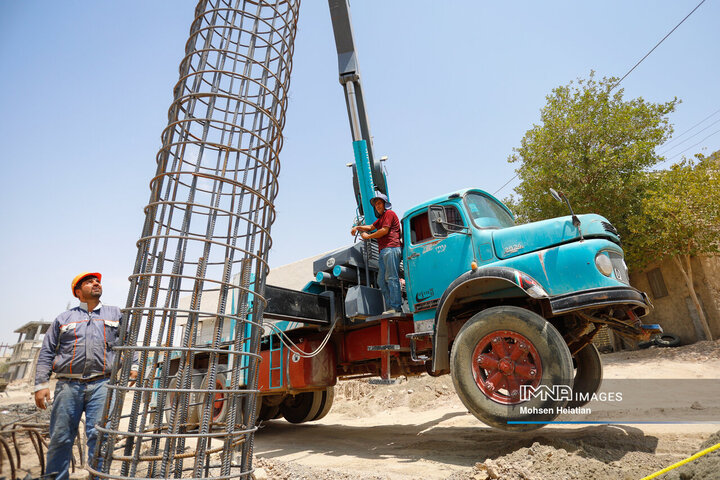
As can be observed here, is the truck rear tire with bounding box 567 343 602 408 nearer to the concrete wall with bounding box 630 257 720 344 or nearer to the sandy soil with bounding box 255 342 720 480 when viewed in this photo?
the sandy soil with bounding box 255 342 720 480

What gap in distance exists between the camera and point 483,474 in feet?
11.4

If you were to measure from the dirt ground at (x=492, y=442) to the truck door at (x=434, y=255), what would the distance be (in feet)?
5.96

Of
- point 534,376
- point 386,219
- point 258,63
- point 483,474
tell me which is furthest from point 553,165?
point 258,63

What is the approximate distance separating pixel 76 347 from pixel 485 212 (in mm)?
4709

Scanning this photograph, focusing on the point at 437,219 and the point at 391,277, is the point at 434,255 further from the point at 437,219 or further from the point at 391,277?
the point at 391,277

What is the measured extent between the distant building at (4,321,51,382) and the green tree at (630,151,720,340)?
23753 millimetres

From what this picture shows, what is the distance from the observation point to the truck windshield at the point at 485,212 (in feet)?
18.0

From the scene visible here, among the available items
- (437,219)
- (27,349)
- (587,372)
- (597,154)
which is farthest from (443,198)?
(27,349)

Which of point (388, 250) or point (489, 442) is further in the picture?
point (388, 250)

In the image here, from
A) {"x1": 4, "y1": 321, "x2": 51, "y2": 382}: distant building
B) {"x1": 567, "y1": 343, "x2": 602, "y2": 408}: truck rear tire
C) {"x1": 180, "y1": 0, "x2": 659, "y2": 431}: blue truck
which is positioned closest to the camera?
{"x1": 180, "y1": 0, "x2": 659, "y2": 431}: blue truck

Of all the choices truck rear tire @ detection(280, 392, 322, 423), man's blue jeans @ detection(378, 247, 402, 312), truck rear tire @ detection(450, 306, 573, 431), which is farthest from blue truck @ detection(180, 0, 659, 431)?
truck rear tire @ detection(280, 392, 322, 423)

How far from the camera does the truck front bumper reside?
4004 millimetres

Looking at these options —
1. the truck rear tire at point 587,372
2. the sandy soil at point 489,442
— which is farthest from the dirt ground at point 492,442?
the truck rear tire at point 587,372

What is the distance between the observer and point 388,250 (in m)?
5.77
